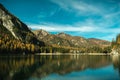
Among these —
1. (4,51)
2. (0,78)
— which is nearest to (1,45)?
(4,51)

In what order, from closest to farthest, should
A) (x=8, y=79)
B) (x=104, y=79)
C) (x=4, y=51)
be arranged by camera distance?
(x=8, y=79) < (x=104, y=79) < (x=4, y=51)

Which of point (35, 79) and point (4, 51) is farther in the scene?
point (4, 51)

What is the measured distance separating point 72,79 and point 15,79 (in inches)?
560

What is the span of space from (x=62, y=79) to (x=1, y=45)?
157704 millimetres

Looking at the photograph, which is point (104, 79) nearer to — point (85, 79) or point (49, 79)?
point (85, 79)

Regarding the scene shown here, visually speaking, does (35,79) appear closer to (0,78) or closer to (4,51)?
(0,78)

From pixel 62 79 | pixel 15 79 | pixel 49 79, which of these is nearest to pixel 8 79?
pixel 15 79

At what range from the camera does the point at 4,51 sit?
642 ft

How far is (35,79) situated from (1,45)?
156 metres

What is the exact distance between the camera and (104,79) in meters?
52.6

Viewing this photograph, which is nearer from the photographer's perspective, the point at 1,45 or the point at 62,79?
the point at 62,79

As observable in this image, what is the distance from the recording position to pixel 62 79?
51406 millimetres

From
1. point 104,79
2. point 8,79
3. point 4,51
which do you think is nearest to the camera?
point 8,79

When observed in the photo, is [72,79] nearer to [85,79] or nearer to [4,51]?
[85,79]
